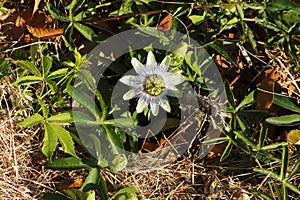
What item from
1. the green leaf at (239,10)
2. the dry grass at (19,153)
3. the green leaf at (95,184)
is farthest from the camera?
the dry grass at (19,153)

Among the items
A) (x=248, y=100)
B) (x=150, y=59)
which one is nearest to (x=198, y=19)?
(x=150, y=59)

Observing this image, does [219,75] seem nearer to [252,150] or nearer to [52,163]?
[252,150]

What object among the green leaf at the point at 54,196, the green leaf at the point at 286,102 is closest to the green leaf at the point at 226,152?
the green leaf at the point at 286,102

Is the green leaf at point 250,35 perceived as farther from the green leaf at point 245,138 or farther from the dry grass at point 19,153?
the dry grass at point 19,153

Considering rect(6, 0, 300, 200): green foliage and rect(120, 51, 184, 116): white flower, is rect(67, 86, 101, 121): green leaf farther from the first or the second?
rect(120, 51, 184, 116): white flower

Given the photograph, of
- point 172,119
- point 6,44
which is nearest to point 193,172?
point 172,119
